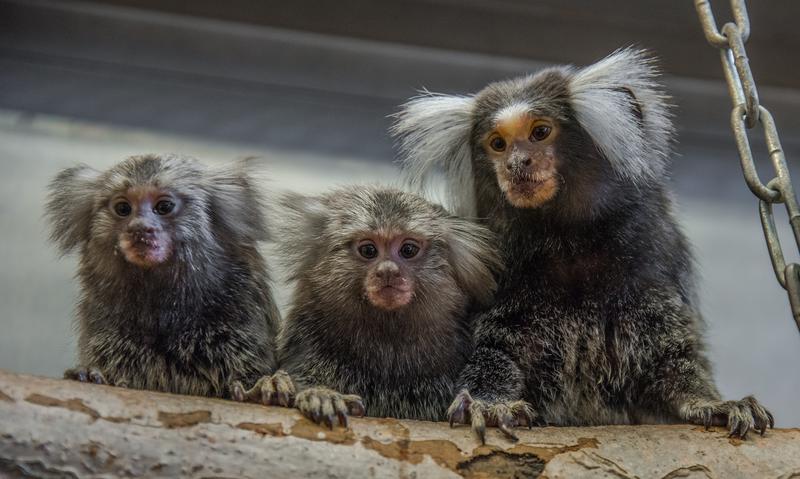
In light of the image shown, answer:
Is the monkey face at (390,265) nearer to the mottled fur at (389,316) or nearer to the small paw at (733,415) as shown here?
the mottled fur at (389,316)

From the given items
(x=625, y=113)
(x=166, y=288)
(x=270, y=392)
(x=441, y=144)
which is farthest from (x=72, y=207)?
(x=625, y=113)

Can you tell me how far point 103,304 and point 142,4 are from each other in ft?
6.39

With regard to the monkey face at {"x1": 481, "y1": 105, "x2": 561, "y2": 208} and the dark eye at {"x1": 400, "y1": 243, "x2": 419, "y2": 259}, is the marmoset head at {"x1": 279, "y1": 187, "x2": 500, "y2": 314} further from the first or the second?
the monkey face at {"x1": 481, "y1": 105, "x2": 561, "y2": 208}

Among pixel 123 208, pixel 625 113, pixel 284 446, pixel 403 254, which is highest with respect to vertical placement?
pixel 625 113

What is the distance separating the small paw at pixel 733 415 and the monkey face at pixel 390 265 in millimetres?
967

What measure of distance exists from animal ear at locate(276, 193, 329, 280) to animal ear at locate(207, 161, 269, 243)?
0.25 feet

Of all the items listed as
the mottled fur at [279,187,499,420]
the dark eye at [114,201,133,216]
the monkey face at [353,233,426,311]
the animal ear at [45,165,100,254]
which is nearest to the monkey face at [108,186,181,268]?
the dark eye at [114,201,133,216]

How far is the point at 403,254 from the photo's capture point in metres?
3.25

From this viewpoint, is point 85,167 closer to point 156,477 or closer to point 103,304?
point 103,304

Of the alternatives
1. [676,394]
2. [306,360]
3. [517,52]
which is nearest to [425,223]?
[306,360]

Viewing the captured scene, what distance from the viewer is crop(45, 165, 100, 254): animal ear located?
3.35 m

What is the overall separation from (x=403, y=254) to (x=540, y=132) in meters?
0.64

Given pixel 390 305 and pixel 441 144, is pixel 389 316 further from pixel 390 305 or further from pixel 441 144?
pixel 441 144

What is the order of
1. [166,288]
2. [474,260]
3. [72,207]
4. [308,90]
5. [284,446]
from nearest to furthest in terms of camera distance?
[284,446] → [166,288] → [474,260] → [72,207] → [308,90]
